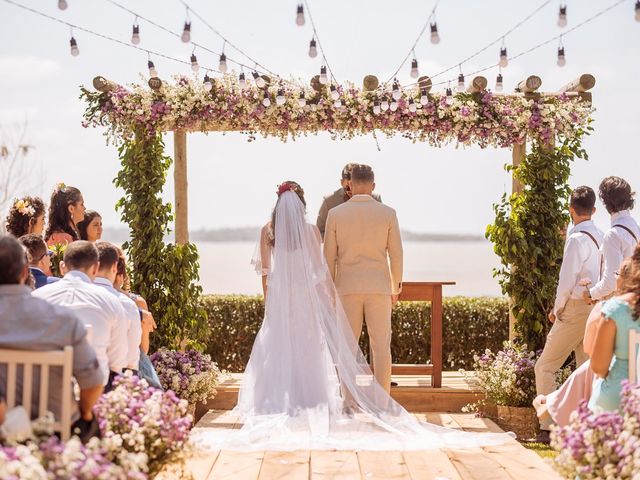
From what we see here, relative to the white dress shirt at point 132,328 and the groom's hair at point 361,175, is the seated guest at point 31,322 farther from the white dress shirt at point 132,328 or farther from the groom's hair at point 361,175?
the groom's hair at point 361,175

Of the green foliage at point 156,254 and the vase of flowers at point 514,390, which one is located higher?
the green foliage at point 156,254

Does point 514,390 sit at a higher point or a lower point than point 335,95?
lower

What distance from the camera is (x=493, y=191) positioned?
8.20m

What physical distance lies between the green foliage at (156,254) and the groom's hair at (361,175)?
5.35 ft

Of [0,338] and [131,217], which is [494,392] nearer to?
[131,217]

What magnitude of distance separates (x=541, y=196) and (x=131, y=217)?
306 centimetres

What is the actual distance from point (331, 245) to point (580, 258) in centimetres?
160

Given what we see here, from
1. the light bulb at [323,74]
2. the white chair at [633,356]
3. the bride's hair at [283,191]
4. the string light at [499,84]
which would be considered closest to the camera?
the white chair at [633,356]

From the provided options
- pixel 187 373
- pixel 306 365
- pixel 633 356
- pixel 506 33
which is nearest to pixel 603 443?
pixel 633 356

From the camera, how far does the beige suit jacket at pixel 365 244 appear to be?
6558mm

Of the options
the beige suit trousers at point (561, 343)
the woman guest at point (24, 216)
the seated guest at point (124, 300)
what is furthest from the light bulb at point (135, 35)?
the beige suit trousers at point (561, 343)

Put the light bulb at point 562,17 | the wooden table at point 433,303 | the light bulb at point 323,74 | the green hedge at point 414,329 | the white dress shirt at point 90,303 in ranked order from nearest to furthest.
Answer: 1. the white dress shirt at point 90,303
2. the light bulb at point 562,17
3. the light bulb at point 323,74
4. the wooden table at point 433,303
5. the green hedge at point 414,329

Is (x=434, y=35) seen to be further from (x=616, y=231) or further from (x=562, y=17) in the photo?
(x=616, y=231)

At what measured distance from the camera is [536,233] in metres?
7.36
